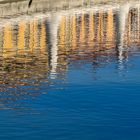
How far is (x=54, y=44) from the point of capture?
192 ft

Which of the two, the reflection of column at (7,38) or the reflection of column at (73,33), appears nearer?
the reflection of column at (7,38)

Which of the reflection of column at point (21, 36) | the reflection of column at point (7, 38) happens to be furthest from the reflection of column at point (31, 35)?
the reflection of column at point (7, 38)

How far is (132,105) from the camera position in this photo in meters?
31.1

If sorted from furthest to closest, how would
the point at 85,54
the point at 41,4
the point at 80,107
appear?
1. the point at 41,4
2. the point at 85,54
3. the point at 80,107

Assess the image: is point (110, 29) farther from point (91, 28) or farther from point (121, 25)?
point (121, 25)

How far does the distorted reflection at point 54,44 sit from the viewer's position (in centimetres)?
4018

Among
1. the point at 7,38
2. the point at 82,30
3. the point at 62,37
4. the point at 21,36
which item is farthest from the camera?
the point at 82,30

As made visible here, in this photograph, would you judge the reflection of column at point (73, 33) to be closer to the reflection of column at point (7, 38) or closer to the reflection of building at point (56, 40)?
the reflection of building at point (56, 40)

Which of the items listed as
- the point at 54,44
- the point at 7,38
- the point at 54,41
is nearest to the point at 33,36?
the point at 54,41

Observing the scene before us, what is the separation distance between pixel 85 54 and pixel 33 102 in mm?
20514

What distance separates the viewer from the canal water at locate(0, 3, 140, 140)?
88.6 ft

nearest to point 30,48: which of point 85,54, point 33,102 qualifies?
point 85,54

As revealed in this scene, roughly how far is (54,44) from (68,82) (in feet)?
69.2

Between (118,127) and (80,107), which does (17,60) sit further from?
(118,127)
